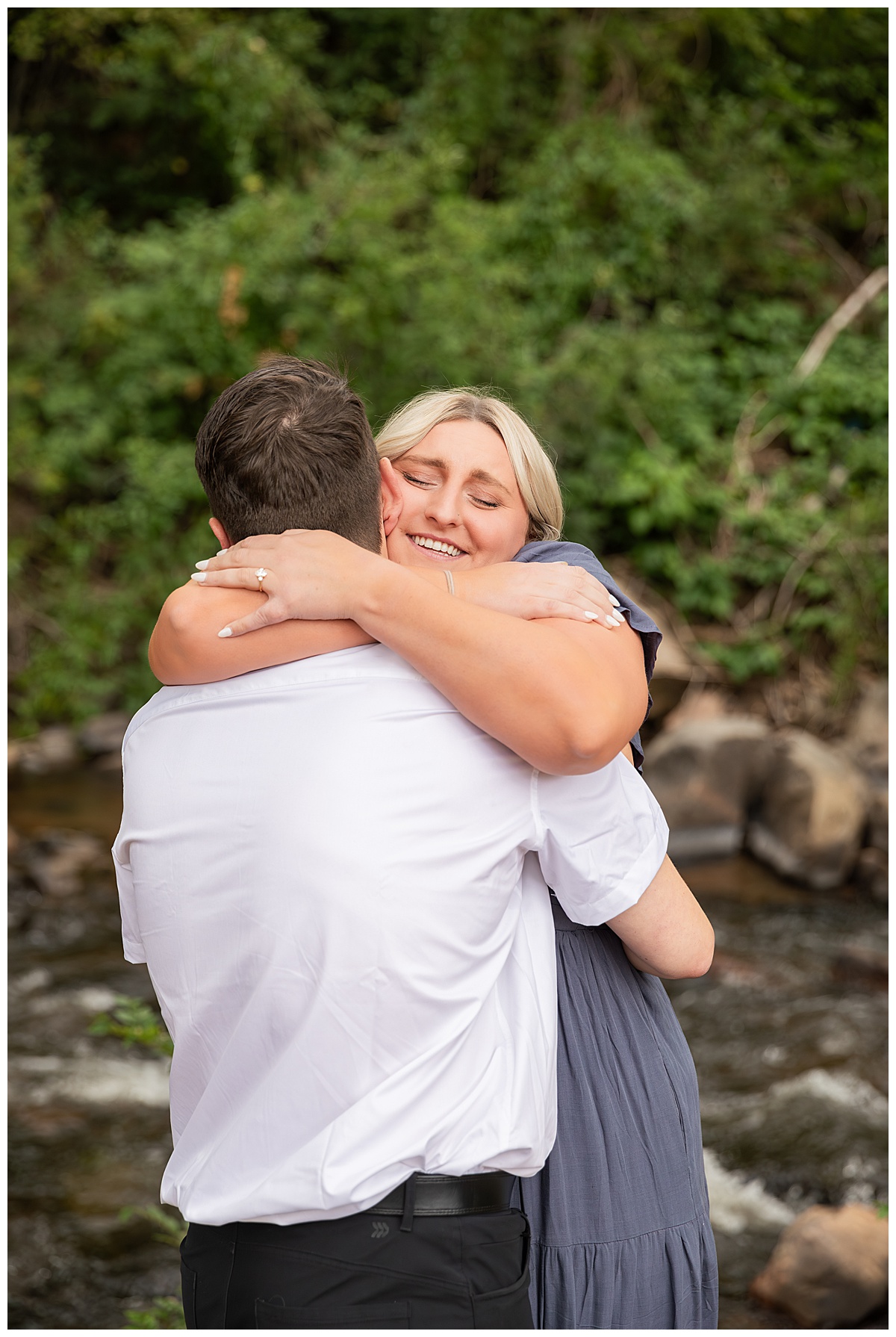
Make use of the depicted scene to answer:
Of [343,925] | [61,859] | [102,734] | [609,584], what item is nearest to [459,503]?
[609,584]

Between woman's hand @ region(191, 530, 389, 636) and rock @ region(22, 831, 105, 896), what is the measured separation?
5.95 meters

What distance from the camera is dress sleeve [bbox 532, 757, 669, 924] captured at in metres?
1.20

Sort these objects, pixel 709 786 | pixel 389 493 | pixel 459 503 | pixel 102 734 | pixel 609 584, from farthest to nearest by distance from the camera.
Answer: pixel 102 734, pixel 709 786, pixel 459 503, pixel 389 493, pixel 609 584

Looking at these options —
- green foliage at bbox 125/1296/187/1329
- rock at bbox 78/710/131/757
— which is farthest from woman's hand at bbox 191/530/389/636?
rock at bbox 78/710/131/757

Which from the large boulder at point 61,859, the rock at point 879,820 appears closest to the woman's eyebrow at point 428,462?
the large boulder at point 61,859

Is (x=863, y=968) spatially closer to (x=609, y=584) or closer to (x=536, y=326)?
(x=609, y=584)

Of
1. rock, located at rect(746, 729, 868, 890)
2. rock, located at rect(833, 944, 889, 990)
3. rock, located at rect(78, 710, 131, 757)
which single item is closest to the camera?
rock, located at rect(833, 944, 889, 990)

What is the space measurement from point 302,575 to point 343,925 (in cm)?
36

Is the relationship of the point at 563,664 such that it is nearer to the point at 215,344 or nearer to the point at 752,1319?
the point at 752,1319

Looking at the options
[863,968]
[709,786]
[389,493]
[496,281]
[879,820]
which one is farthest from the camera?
[496,281]

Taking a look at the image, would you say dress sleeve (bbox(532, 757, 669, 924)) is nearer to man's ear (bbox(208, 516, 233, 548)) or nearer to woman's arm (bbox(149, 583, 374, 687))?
woman's arm (bbox(149, 583, 374, 687))

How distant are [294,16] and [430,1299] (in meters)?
11.5

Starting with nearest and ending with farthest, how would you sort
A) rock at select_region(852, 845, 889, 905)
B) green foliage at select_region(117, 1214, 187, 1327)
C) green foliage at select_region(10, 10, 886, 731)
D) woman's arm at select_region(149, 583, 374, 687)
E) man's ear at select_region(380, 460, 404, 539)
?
woman's arm at select_region(149, 583, 374, 687), man's ear at select_region(380, 460, 404, 539), green foliage at select_region(117, 1214, 187, 1327), rock at select_region(852, 845, 889, 905), green foliage at select_region(10, 10, 886, 731)

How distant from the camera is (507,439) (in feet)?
5.78
